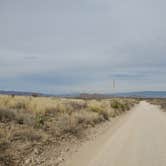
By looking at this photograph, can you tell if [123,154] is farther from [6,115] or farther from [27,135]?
[6,115]

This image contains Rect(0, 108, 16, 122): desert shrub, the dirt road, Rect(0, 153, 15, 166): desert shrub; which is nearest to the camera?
Rect(0, 153, 15, 166): desert shrub

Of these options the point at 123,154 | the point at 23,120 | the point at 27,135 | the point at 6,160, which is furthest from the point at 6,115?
the point at 123,154

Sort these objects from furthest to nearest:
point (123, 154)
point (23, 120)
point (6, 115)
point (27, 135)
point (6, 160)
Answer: point (6, 115), point (23, 120), point (27, 135), point (123, 154), point (6, 160)

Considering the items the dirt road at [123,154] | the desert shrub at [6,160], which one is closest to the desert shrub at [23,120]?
the dirt road at [123,154]

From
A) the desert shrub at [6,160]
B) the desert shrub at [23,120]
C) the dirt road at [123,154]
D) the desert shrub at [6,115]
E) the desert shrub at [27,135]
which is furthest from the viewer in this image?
the desert shrub at [6,115]

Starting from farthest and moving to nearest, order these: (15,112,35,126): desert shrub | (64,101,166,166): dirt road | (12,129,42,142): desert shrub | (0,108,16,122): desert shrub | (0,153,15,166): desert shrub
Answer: (0,108,16,122): desert shrub → (15,112,35,126): desert shrub → (12,129,42,142): desert shrub → (64,101,166,166): dirt road → (0,153,15,166): desert shrub

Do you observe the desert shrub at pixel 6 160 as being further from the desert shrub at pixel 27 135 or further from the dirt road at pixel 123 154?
the desert shrub at pixel 27 135

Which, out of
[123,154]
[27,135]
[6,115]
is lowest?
[123,154]

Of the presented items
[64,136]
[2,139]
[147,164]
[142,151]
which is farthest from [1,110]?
[147,164]

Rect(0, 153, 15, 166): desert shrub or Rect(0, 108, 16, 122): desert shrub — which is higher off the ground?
Rect(0, 108, 16, 122): desert shrub

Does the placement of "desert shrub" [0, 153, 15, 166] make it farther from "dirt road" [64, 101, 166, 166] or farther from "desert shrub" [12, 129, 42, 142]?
"desert shrub" [12, 129, 42, 142]

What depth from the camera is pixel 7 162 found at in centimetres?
950

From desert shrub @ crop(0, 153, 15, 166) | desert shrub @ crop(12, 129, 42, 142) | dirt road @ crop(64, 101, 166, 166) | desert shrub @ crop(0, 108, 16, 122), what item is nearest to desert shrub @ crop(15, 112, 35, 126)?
desert shrub @ crop(0, 108, 16, 122)

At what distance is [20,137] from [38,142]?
76 centimetres
